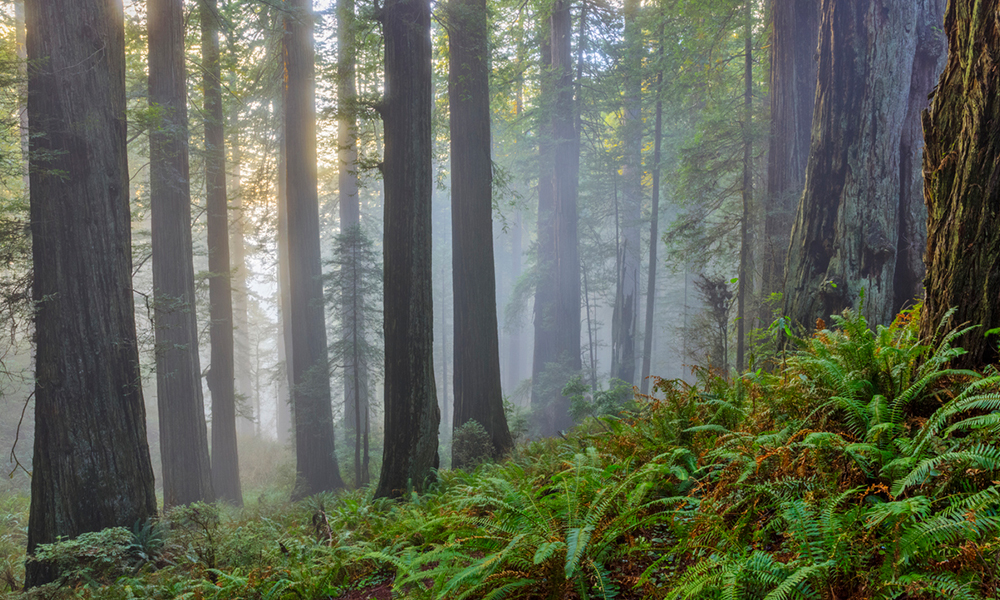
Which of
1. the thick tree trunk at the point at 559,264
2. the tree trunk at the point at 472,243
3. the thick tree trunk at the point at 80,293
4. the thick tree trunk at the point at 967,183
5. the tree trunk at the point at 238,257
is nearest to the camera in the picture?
the thick tree trunk at the point at 967,183

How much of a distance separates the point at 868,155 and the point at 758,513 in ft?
17.5

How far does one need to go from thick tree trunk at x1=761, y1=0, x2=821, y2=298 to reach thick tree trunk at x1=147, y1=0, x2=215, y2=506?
1176 centimetres

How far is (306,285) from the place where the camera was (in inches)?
562

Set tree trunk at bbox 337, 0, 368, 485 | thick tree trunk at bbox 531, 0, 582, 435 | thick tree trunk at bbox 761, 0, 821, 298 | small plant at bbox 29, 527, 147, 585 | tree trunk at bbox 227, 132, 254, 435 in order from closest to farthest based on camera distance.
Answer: small plant at bbox 29, 527, 147, 585, tree trunk at bbox 337, 0, 368, 485, thick tree trunk at bbox 761, 0, 821, 298, tree trunk at bbox 227, 132, 254, 435, thick tree trunk at bbox 531, 0, 582, 435

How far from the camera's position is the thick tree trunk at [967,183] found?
2.31 meters

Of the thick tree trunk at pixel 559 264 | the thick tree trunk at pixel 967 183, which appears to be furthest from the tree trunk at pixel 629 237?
the thick tree trunk at pixel 967 183

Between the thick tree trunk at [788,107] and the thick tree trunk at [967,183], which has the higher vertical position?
the thick tree trunk at [788,107]

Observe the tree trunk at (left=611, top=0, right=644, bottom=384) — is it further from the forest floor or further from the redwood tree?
the forest floor

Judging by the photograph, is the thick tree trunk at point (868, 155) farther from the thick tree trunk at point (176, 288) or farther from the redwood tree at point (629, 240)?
the redwood tree at point (629, 240)

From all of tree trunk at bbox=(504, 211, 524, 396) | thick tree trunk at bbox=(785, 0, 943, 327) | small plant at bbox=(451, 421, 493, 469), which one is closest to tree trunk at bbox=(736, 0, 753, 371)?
thick tree trunk at bbox=(785, 0, 943, 327)

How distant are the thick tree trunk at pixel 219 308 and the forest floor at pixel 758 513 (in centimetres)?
1008

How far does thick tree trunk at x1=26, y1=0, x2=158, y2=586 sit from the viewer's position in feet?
18.1

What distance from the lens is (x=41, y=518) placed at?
5445mm

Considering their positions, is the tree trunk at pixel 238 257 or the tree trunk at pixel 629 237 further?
the tree trunk at pixel 629 237
